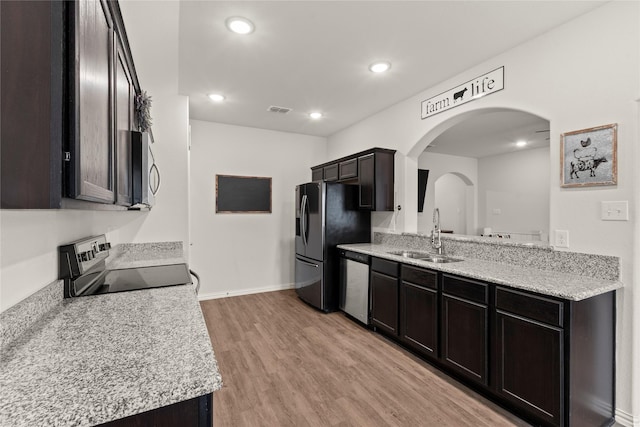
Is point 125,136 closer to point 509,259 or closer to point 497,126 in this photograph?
point 509,259

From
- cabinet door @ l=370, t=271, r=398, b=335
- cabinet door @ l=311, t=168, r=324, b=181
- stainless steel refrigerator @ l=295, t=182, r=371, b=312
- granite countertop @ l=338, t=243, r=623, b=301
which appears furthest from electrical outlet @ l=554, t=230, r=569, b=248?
cabinet door @ l=311, t=168, r=324, b=181

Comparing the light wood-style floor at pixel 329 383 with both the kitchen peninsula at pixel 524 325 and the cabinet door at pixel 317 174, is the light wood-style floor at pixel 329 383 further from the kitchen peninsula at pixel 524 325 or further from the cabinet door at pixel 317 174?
the cabinet door at pixel 317 174

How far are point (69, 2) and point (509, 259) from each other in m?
2.97

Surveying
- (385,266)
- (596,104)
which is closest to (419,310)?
(385,266)

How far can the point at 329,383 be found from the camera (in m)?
2.36

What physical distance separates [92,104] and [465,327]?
251 centimetres

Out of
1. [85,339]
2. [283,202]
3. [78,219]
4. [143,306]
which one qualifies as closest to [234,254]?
[283,202]

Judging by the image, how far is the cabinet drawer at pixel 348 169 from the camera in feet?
13.4

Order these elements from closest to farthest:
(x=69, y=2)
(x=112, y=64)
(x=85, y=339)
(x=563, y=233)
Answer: (x=69, y=2), (x=85, y=339), (x=112, y=64), (x=563, y=233)

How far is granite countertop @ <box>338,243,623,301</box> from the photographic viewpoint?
5.71 feet

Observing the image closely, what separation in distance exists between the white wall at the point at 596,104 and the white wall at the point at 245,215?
324cm

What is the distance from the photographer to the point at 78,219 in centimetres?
168

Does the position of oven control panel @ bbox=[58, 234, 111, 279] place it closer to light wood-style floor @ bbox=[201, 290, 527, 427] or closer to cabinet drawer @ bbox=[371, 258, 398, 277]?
light wood-style floor @ bbox=[201, 290, 527, 427]

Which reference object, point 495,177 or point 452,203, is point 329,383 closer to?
point 495,177
